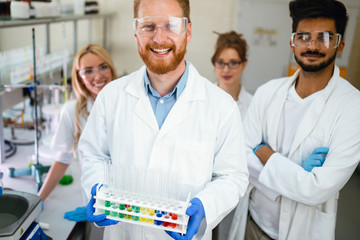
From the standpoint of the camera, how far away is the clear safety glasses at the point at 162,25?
116cm

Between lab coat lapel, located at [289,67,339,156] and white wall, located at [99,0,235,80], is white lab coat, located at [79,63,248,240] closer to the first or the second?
lab coat lapel, located at [289,67,339,156]

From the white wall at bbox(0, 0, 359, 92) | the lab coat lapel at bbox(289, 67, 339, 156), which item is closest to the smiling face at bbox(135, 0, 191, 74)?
the lab coat lapel at bbox(289, 67, 339, 156)

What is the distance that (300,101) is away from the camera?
1.41 meters

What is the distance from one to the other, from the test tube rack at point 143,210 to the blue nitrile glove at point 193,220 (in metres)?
0.02

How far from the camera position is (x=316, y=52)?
4.11 feet

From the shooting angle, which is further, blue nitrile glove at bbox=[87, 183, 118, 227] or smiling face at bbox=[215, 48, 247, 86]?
smiling face at bbox=[215, 48, 247, 86]

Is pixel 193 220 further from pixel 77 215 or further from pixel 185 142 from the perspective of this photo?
pixel 77 215

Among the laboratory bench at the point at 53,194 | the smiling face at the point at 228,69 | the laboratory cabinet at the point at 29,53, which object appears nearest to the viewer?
the laboratory bench at the point at 53,194

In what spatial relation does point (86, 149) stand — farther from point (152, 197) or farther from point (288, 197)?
point (288, 197)

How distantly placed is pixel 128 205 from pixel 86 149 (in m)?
0.43

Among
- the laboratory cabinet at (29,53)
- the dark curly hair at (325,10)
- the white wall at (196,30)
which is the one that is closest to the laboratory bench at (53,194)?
the laboratory cabinet at (29,53)

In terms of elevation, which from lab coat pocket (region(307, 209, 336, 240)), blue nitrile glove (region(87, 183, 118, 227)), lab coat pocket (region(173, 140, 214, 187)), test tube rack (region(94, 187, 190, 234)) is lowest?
lab coat pocket (region(307, 209, 336, 240))

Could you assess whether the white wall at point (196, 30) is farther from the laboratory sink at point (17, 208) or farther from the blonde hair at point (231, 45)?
the laboratory sink at point (17, 208)

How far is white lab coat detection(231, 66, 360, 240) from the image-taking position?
1.21 m
